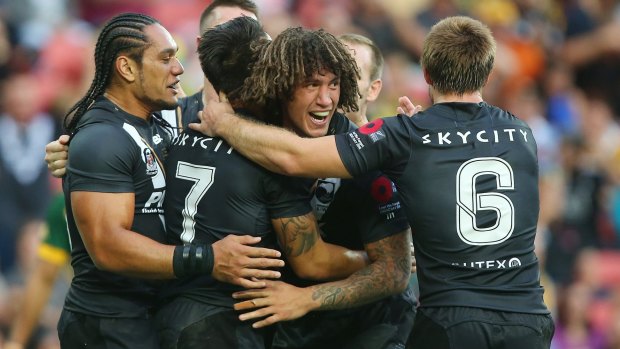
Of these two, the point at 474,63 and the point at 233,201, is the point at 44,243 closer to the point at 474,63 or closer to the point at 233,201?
the point at 233,201

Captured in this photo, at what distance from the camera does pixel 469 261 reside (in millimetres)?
4938

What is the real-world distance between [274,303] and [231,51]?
126 cm

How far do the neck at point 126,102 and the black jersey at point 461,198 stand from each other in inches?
43.0

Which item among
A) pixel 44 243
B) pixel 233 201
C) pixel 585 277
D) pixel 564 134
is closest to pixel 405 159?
pixel 233 201

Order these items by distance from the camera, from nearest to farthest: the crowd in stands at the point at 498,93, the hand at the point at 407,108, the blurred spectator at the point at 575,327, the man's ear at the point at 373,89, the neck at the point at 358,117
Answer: the hand at the point at 407,108 → the neck at the point at 358,117 → the man's ear at the point at 373,89 → the crowd in stands at the point at 498,93 → the blurred spectator at the point at 575,327

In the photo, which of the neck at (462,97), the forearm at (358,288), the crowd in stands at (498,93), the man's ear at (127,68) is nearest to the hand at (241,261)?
the forearm at (358,288)

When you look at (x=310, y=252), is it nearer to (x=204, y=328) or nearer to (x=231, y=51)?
(x=204, y=328)

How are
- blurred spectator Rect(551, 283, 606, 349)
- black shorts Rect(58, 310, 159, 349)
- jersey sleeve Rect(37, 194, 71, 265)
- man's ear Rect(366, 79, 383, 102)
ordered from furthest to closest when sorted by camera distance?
blurred spectator Rect(551, 283, 606, 349), jersey sleeve Rect(37, 194, 71, 265), man's ear Rect(366, 79, 383, 102), black shorts Rect(58, 310, 159, 349)

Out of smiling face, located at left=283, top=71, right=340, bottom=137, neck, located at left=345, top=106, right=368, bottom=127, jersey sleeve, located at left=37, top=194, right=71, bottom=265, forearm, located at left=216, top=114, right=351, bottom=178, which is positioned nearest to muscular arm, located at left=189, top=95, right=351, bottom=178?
forearm, located at left=216, top=114, right=351, bottom=178

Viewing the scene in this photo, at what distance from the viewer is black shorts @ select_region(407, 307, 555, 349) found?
191 inches

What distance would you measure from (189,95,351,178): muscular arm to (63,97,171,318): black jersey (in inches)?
17.5

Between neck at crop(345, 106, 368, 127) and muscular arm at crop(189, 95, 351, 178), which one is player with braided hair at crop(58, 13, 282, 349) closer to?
muscular arm at crop(189, 95, 351, 178)

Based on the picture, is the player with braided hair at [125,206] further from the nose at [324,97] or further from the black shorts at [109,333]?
the nose at [324,97]

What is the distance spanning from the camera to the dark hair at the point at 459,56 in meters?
5.03
